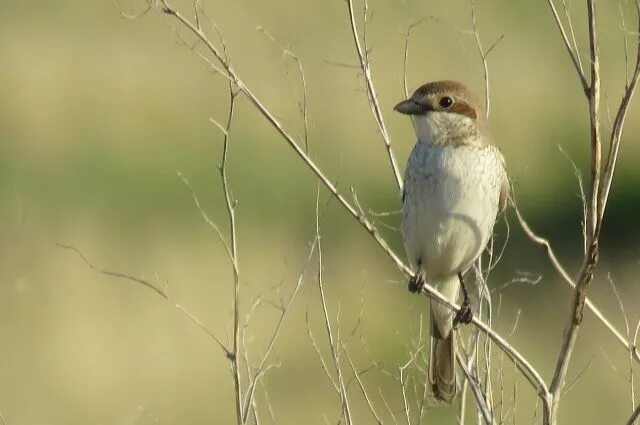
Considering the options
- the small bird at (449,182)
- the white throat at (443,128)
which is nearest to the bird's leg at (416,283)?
the small bird at (449,182)

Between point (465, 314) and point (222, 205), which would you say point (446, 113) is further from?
point (222, 205)

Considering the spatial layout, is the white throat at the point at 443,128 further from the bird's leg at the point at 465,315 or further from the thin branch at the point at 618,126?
the thin branch at the point at 618,126

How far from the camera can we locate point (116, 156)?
14719 millimetres

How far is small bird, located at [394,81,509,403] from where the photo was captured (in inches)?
237

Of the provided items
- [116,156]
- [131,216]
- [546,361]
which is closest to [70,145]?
[116,156]

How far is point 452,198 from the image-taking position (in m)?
6.01

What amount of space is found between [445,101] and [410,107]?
0.53 feet

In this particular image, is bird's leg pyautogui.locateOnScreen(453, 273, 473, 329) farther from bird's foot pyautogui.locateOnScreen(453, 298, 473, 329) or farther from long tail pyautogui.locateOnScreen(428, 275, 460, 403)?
long tail pyautogui.locateOnScreen(428, 275, 460, 403)

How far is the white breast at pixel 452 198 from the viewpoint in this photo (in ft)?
19.7

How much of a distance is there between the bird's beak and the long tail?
0.81m

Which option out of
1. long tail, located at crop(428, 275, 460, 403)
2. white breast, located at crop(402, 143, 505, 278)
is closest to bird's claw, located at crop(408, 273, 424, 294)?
white breast, located at crop(402, 143, 505, 278)

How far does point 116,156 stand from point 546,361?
15.1 ft

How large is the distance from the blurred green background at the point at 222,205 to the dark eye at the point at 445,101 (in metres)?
4.10

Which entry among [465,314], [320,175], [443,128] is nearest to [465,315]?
[465,314]
